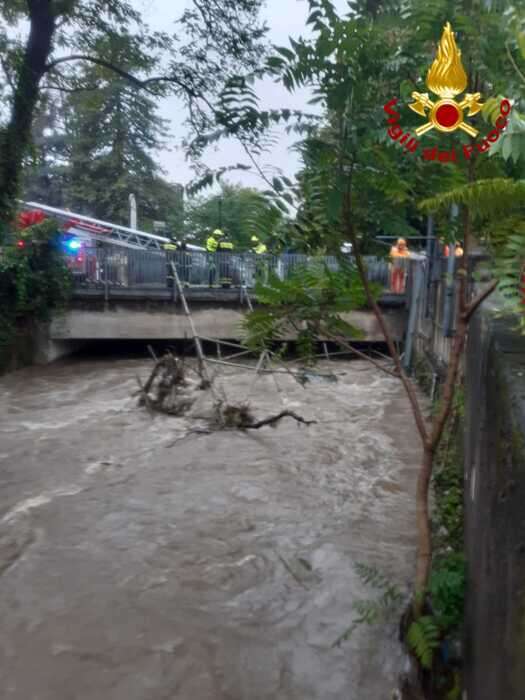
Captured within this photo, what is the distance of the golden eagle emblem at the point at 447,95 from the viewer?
9.82 feet

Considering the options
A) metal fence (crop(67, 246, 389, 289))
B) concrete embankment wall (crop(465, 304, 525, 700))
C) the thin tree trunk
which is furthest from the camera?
metal fence (crop(67, 246, 389, 289))

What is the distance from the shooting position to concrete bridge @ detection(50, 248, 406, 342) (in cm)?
1688

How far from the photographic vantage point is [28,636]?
5.01 metres

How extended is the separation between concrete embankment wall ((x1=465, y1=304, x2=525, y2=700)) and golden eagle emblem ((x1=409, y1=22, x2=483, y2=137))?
979mm

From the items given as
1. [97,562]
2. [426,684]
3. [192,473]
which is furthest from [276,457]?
[426,684]

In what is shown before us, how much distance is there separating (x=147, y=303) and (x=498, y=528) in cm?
1542

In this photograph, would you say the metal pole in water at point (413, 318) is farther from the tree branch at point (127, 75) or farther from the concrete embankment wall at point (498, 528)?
the concrete embankment wall at point (498, 528)

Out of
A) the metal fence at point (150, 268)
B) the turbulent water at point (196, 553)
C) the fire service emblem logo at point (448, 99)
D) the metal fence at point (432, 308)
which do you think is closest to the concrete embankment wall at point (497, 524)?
the fire service emblem logo at point (448, 99)

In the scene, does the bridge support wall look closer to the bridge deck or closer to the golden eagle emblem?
the bridge deck

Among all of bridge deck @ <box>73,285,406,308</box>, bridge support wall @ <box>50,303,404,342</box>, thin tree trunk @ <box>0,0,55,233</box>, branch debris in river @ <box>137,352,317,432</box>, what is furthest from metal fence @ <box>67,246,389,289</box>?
thin tree trunk @ <box>0,0,55,233</box>

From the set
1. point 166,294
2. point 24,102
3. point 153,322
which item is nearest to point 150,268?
point 166,294

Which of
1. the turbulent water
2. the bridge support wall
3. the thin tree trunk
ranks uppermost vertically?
the thin tree trunk

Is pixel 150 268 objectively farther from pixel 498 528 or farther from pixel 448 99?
pixel 498 528

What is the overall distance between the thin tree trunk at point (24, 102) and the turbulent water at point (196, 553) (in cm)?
374
